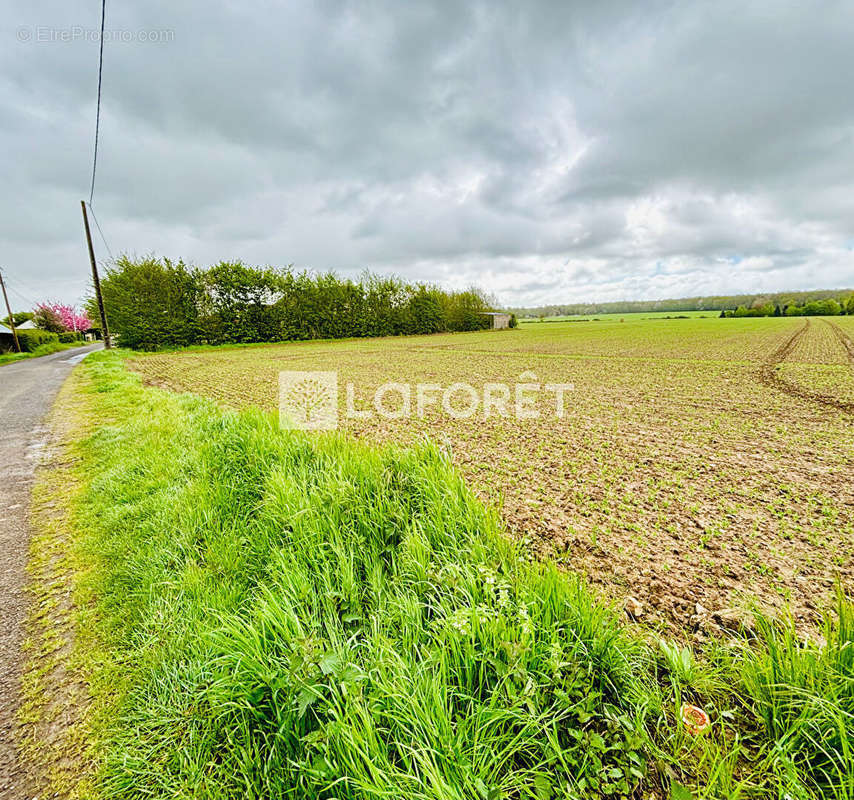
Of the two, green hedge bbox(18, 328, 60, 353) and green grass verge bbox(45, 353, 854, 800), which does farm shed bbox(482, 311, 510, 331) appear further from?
green grass verge bbox(45, 353, 854, 800)

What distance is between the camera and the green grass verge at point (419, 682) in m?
1.32

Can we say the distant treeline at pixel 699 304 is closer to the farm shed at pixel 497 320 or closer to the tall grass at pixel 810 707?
the farm shed at pixel 497 320

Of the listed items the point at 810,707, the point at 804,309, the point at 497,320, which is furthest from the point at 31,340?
the point at 804,309

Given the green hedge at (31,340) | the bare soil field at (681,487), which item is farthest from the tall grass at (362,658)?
the green hedge at (31,340)

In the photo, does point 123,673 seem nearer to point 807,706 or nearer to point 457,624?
point 457,624

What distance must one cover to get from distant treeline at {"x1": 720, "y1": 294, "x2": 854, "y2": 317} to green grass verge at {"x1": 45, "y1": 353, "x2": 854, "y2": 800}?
390 ft

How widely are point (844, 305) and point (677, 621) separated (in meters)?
122

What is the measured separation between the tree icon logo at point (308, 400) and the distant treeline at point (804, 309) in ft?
378

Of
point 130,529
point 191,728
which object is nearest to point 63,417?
point 130,529

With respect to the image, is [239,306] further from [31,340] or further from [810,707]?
[810,707]

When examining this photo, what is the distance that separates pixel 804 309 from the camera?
86625mm

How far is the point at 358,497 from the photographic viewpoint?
298 cm

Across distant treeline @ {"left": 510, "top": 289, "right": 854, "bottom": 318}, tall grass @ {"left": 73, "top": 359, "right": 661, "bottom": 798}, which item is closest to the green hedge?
tall grass @ {"left": 73, "top": 359, "right": 661, "bottom": 798}

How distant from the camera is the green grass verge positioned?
52.1 inches
